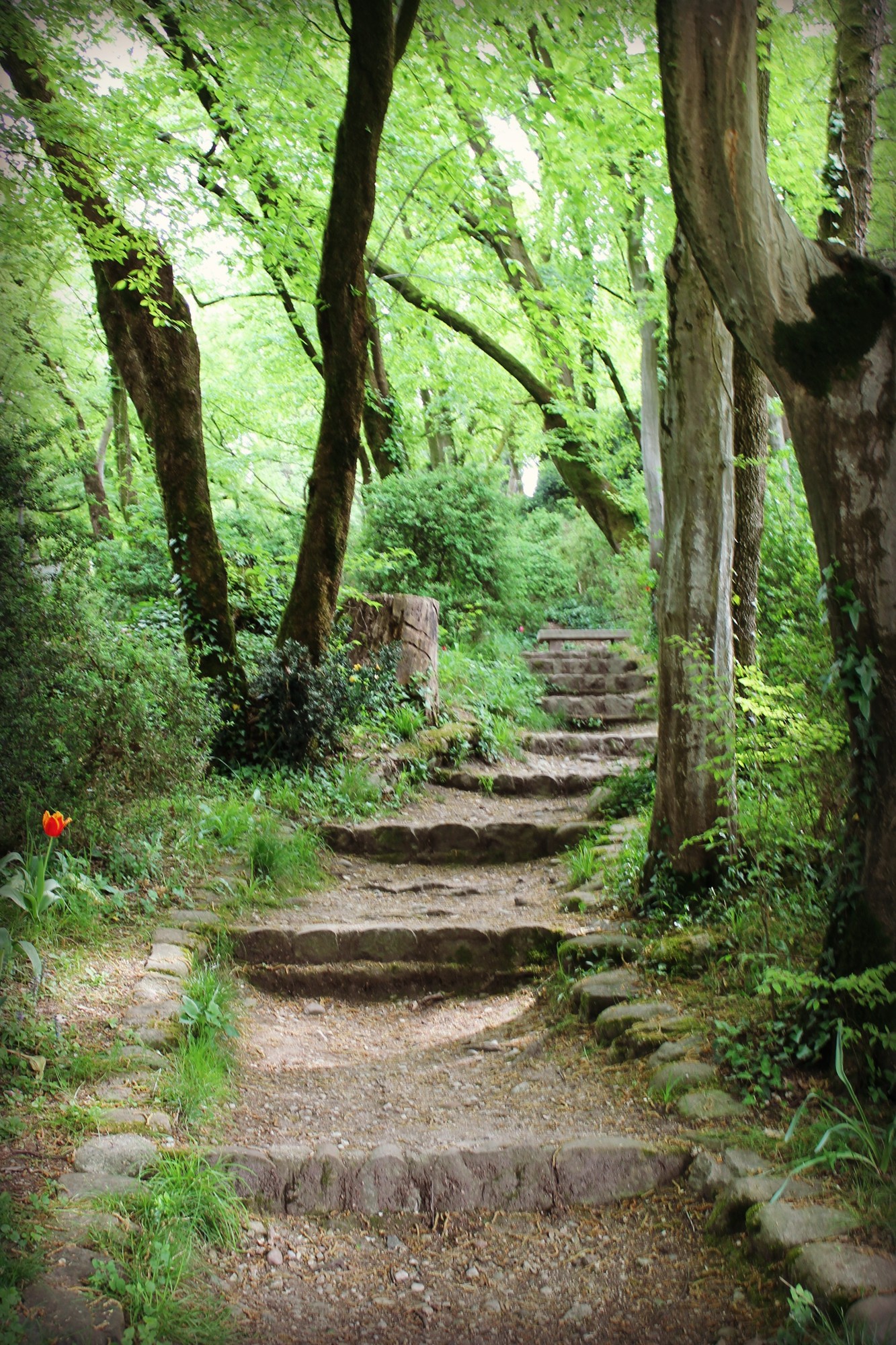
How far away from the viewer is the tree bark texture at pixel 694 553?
14.8 ft

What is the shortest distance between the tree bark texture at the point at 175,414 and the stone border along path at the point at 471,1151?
295 cm

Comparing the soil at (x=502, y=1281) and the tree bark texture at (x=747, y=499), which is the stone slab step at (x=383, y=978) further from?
the tree bark texture at (x=747, y=499)

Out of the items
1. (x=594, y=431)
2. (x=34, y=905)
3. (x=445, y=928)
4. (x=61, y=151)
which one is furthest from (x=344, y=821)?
(x=594, y=431)

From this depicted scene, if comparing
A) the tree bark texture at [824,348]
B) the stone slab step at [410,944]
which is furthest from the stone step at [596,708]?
the tree bark texture at [824,348]

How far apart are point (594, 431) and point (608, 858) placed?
26.1 feet

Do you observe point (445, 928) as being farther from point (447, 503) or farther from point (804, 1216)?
point (447, 503)

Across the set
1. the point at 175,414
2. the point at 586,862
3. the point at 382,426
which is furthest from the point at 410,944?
the point at 382,426

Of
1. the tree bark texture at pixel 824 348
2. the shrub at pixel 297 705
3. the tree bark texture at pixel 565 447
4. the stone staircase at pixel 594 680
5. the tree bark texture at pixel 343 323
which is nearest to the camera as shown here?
the tree bark texture at pixel 824 348

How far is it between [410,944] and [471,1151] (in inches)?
85.9

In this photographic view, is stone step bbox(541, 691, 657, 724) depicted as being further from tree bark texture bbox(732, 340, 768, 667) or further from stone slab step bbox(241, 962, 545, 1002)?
stone slab step bbox(241, 962, 545, 1002)

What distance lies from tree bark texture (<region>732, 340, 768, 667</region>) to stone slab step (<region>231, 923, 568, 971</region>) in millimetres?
2124

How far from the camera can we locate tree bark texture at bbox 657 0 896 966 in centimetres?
261

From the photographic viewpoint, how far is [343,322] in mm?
Answer: 7109

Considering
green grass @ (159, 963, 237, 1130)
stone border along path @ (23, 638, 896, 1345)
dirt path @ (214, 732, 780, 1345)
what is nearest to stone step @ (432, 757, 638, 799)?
stone border along path @ (23, 638, 896, 1345)
